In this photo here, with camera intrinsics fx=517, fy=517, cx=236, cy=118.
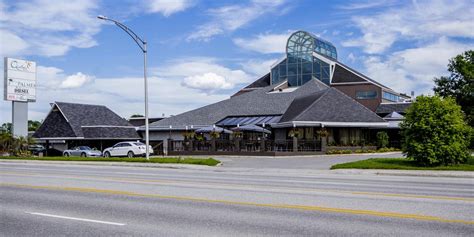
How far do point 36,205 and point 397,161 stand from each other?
20819 mm

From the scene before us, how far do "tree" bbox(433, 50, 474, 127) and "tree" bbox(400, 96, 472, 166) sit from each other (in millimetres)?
22158

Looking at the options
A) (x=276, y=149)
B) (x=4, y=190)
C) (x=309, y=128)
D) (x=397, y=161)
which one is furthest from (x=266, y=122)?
(x=4, y=190)

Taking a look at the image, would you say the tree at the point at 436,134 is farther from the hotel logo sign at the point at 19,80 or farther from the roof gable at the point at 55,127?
the hotel logo sign at the point at 19,80

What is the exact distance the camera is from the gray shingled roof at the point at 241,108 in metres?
56.0

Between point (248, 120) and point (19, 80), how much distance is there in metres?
24.7

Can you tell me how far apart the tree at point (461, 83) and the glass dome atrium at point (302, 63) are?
1043 inches

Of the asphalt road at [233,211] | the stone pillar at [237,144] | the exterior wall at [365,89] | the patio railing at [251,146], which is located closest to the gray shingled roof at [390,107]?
the exterior wall at [365,89]

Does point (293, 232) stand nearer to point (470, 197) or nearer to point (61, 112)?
point (470, 197)

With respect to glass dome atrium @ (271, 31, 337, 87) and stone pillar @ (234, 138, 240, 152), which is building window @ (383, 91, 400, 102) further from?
stone pillar @ (234, 138, 240, 152)

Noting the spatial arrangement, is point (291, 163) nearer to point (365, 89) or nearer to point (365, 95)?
point (365, 95)

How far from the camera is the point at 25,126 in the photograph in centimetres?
5338

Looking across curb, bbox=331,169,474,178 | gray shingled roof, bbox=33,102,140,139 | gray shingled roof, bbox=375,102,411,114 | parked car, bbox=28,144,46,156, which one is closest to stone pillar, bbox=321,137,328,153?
curb, bbox=331,169,474,178

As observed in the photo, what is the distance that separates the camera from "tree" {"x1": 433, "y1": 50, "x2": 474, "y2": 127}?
157 ft

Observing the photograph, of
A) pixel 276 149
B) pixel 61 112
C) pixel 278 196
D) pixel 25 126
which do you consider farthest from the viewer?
pixel 61 112
